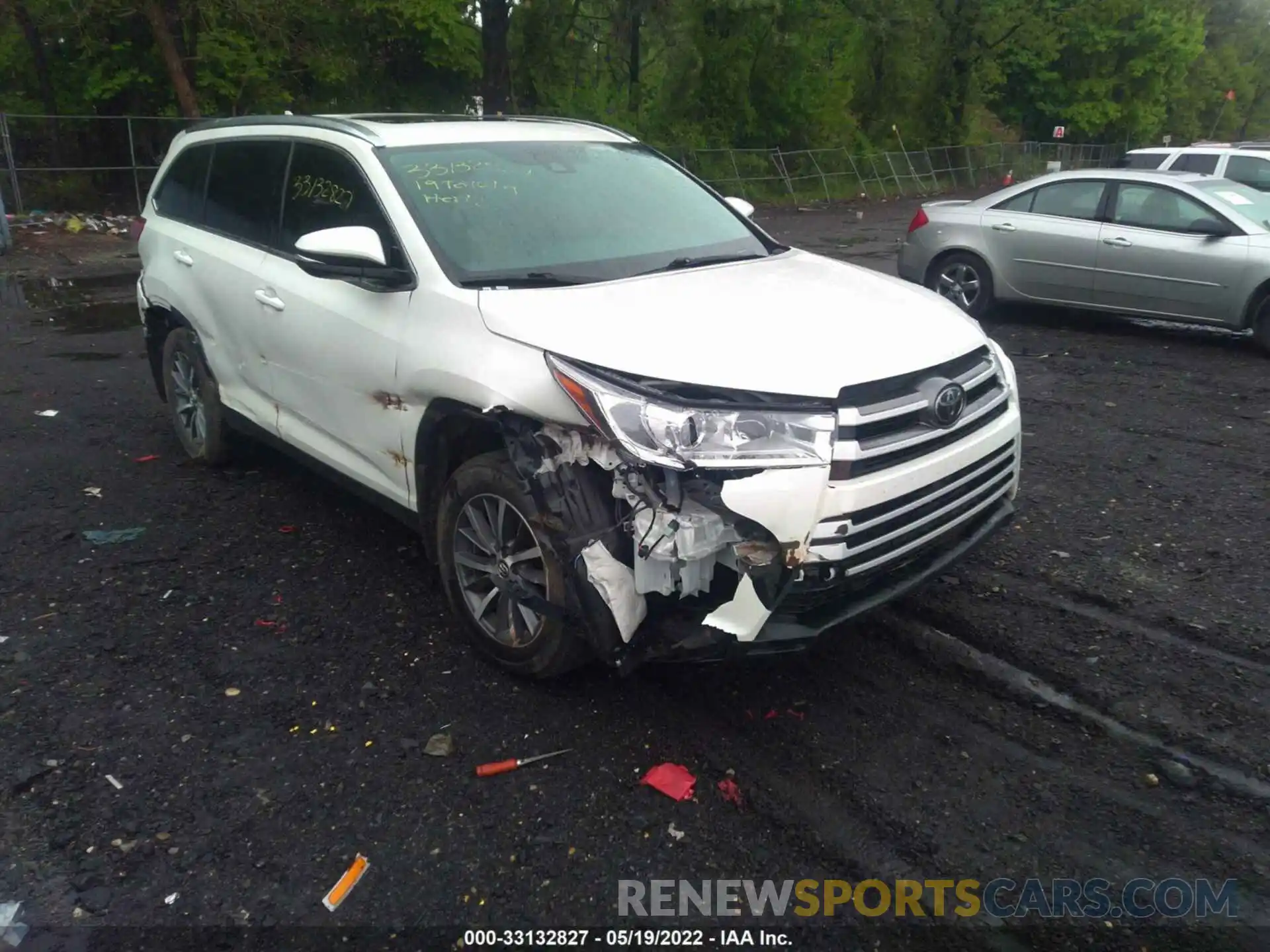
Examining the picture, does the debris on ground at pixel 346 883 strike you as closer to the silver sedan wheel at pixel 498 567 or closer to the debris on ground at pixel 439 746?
the debris on ground at pixel 439 746

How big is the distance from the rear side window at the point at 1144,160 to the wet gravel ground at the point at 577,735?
36.0 ft

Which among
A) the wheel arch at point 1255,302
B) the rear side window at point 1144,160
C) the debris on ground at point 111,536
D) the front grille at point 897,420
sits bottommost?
the debris on ground at point 111,536

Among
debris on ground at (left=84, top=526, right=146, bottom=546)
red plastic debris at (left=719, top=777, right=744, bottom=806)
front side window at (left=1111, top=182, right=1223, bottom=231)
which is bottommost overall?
debris on ground at (left=84, top=526, right=146, bottom=546)

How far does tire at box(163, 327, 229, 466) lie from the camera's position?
5629 millimetres

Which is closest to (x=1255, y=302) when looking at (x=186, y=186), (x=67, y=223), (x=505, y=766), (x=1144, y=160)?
(x=1144, y=160)

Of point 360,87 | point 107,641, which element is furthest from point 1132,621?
point 360,87

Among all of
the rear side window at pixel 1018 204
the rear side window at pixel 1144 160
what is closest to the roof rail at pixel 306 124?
the rear side window at pixel 1018 204

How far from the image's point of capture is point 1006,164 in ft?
125

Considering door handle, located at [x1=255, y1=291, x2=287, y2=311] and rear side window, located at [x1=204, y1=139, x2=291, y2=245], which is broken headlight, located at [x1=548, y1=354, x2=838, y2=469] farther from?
rear side window, located at [x1=204, y1=139, x2=291, y2=245]

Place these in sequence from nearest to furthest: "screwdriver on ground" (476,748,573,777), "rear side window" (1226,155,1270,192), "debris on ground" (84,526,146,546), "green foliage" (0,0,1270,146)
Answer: "screwdriver on ground" (476,748,573,777)
"debris on ground" (84,526,146,546)
"rear side window" (1226,155,1270,192)
"green foliage" (0,0,1270,146)

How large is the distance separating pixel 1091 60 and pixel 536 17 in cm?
2567

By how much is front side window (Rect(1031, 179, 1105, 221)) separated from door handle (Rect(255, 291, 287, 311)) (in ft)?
25.7

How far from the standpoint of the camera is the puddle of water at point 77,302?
10.8 m
